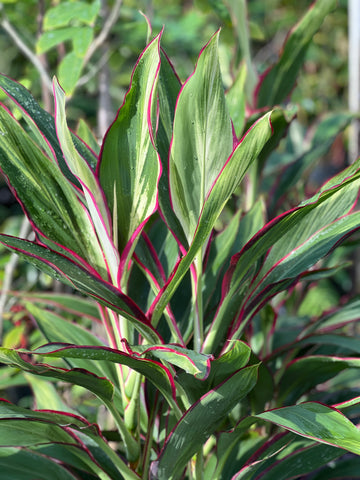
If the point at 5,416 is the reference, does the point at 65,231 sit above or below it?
above

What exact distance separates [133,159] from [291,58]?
0.55 metres

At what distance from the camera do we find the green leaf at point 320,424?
54 centimetres

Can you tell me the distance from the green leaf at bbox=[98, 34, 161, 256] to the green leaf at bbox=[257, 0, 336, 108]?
529 millimetres

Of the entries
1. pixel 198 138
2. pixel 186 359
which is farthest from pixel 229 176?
pixel 186 359

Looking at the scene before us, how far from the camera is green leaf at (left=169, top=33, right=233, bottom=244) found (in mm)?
570

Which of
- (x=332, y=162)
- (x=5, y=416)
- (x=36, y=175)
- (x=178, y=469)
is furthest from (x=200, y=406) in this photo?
(x=332, y=162)

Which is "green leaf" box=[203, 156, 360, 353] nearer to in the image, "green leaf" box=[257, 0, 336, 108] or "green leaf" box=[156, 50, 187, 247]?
"green leaf" box=[156, 50, 187, 247]

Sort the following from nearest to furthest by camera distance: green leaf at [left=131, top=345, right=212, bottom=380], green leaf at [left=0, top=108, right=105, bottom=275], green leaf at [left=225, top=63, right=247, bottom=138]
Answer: green leaf at [left=131, top=345, right=212, bottom=380], green leaf at [left=0, top=108, right=105, bottom=275], green leaf at [left=225, top=63, right=247, bottom=138]

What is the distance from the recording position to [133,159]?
2.11ft

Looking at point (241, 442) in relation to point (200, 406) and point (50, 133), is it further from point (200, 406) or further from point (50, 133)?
point (50, 133)

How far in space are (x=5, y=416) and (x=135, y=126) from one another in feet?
1.22

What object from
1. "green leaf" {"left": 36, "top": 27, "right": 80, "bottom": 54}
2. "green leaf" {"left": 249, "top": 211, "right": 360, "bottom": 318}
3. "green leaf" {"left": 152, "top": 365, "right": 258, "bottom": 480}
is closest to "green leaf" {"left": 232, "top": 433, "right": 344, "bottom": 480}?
"green leaf" {"left": 152, "top": 365, "right": 258, "bottom": 480}

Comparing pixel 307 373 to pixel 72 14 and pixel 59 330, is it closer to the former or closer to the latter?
pixel 59 330

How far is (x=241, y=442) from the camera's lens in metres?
0.81
